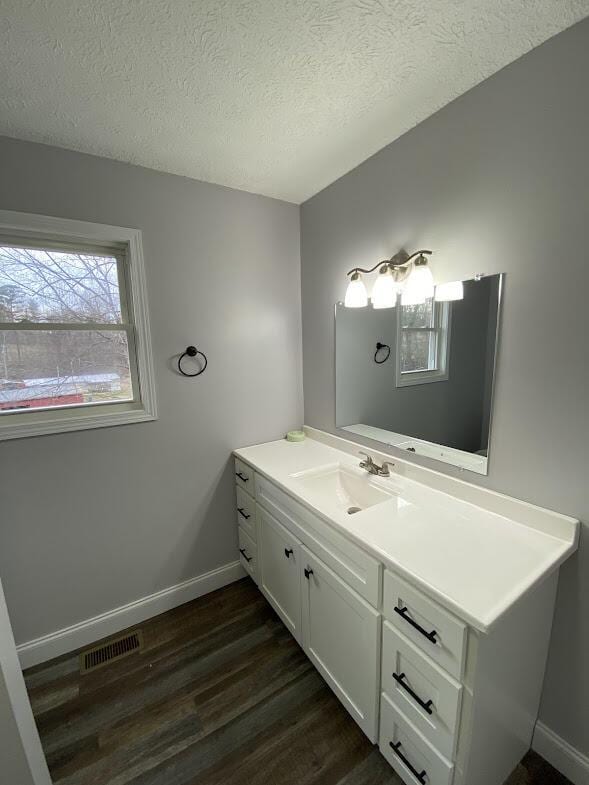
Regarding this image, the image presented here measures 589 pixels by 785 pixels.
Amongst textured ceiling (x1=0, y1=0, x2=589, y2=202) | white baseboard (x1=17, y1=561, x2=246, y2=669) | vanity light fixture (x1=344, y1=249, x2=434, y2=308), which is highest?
textured ceiling (x1=0, y1=0, x2=589, y2=202)

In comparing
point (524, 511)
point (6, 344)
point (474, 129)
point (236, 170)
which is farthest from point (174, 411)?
point (474, 129)

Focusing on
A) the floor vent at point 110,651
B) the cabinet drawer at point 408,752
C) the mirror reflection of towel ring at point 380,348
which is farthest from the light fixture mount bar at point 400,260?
the floor vent at point 110,651

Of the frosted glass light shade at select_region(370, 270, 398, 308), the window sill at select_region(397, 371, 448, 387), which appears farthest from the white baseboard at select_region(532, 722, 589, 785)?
the frosted glass light shade at select_region(370, 270, 398, 308)

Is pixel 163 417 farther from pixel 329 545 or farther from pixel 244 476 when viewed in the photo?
pixel 329 545

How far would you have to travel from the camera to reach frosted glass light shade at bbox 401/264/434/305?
4.49ft

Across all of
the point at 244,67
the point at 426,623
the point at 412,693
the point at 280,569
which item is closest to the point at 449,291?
the point at 244,67

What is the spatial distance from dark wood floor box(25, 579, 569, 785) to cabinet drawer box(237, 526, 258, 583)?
0.93 feet

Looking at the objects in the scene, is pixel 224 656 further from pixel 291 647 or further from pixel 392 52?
pixel 392 52

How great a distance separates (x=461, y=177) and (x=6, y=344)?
204cm

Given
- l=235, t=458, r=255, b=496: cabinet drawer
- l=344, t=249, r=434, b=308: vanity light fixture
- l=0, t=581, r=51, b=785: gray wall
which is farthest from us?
l=235, t=458, r=255, b=496: cabinet drawer

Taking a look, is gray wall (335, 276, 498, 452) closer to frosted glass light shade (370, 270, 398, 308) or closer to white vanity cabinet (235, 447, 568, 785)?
frosted glass light shade (370, 270, 398, 308)

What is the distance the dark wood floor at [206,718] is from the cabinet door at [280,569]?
186mm

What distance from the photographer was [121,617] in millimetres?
1793

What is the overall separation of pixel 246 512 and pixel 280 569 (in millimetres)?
411
